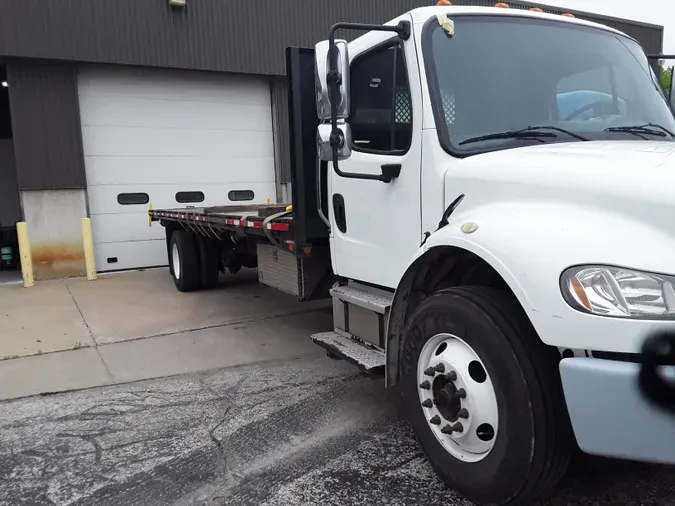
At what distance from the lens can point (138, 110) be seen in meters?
10.4

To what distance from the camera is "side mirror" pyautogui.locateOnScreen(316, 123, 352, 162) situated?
127 inches

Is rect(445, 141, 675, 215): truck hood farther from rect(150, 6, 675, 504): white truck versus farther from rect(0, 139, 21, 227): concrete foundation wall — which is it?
rect(0, 139, 21, 227): concrete foundation wall

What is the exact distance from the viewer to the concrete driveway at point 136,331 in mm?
5023

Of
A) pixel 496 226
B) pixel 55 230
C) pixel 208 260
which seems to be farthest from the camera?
pixel 55 230

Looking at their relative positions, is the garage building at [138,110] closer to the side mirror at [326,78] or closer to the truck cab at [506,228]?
the truck cab at [506,228]

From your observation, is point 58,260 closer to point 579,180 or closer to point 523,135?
point 523,135

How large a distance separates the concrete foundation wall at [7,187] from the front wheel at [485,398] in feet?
49.4

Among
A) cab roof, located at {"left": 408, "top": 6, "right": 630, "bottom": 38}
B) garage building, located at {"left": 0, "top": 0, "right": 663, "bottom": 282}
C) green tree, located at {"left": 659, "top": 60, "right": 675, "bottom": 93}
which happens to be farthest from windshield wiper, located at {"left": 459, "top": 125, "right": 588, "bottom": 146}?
garage building, located at {"left": 0, "top": 0, "right": 663, "bottom": 282}

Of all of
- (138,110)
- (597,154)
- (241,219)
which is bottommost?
(241,219)

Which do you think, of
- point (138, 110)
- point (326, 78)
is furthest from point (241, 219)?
point (138, 110)

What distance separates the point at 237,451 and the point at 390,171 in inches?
74.5

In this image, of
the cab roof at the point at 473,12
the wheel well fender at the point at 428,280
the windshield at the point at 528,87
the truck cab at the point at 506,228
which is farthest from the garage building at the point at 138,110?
the wheel well fender at the point at 428,280

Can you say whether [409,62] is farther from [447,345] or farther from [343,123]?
[447,345]

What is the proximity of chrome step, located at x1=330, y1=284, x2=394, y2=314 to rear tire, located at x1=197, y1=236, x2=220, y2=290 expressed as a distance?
4331 mm
